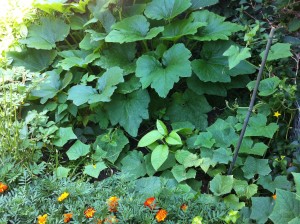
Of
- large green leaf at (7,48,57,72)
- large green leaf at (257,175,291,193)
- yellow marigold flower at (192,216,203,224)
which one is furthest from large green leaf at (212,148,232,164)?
large green leaf at (7,48,57,72)

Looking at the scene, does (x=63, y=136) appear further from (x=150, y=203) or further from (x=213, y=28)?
(x=213, y=28)

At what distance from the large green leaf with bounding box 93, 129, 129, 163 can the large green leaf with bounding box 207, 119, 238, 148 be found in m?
0.62

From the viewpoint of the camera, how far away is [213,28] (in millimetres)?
3006

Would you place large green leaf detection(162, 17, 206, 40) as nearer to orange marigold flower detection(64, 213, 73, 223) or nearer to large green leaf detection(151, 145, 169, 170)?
large green leaf detection(151, 145, 169, 170)

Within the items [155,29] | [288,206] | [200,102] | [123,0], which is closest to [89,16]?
[123,0]

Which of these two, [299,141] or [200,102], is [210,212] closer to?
[299,141]

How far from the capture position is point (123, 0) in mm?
3270

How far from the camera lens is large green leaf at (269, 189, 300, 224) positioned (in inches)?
75.5

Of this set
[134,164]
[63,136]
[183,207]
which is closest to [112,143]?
[134,164]

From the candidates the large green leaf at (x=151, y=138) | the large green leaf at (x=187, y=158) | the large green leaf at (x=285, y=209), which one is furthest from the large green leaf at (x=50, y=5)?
the large green leaf at (x=285, y=209)

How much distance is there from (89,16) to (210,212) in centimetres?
198

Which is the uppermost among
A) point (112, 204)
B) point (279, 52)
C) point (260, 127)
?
point (279, 52)

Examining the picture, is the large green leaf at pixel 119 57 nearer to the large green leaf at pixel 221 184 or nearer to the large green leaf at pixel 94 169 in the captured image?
the large green leaf at pixel 94 169

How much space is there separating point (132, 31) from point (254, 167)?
1.32 metres
